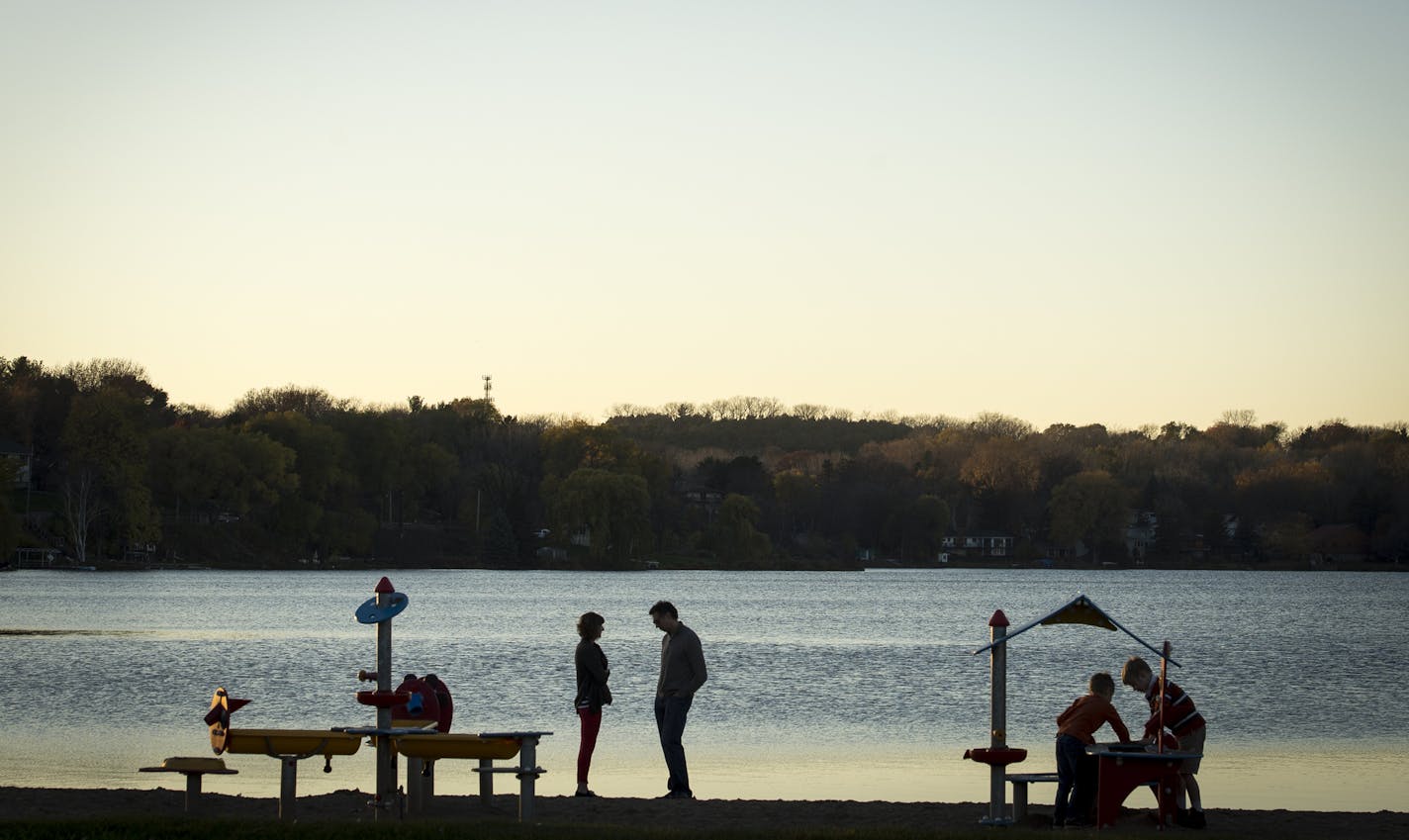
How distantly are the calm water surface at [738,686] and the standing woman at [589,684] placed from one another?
233 centimetres

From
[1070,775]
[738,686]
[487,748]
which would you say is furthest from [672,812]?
[738,686]

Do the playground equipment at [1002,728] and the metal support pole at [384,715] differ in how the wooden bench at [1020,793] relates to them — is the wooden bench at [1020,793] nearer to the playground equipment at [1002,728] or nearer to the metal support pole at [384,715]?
the playground equipment at [1002,728]

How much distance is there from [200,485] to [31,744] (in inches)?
3657

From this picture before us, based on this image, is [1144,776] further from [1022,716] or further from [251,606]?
[251,606]

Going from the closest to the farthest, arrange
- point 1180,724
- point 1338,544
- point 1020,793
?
point 1180,724
point 1020,793
point 1338,544

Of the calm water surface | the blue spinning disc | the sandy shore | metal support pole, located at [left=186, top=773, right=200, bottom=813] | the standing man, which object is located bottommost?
the calm water surface

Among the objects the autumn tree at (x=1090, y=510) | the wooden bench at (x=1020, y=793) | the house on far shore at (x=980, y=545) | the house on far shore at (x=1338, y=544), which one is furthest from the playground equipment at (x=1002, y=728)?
the house on far shore at (x=980, y=545)

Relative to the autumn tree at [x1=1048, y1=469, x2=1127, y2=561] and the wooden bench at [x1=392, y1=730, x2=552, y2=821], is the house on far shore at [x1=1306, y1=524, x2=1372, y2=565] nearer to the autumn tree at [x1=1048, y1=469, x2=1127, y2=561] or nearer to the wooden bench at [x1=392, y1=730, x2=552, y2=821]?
the autumn tree at [x1=1048, y1=469, x2=1127, y2=561]

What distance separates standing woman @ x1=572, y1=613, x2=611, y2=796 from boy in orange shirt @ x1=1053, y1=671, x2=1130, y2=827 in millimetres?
4111

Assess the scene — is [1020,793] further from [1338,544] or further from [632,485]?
[1338,544]

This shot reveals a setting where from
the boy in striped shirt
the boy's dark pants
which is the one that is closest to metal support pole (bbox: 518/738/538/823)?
the boy's dark pants

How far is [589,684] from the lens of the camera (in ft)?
51.0

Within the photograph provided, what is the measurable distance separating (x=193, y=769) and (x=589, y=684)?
358cm

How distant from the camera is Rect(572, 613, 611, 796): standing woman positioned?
15211 mm
